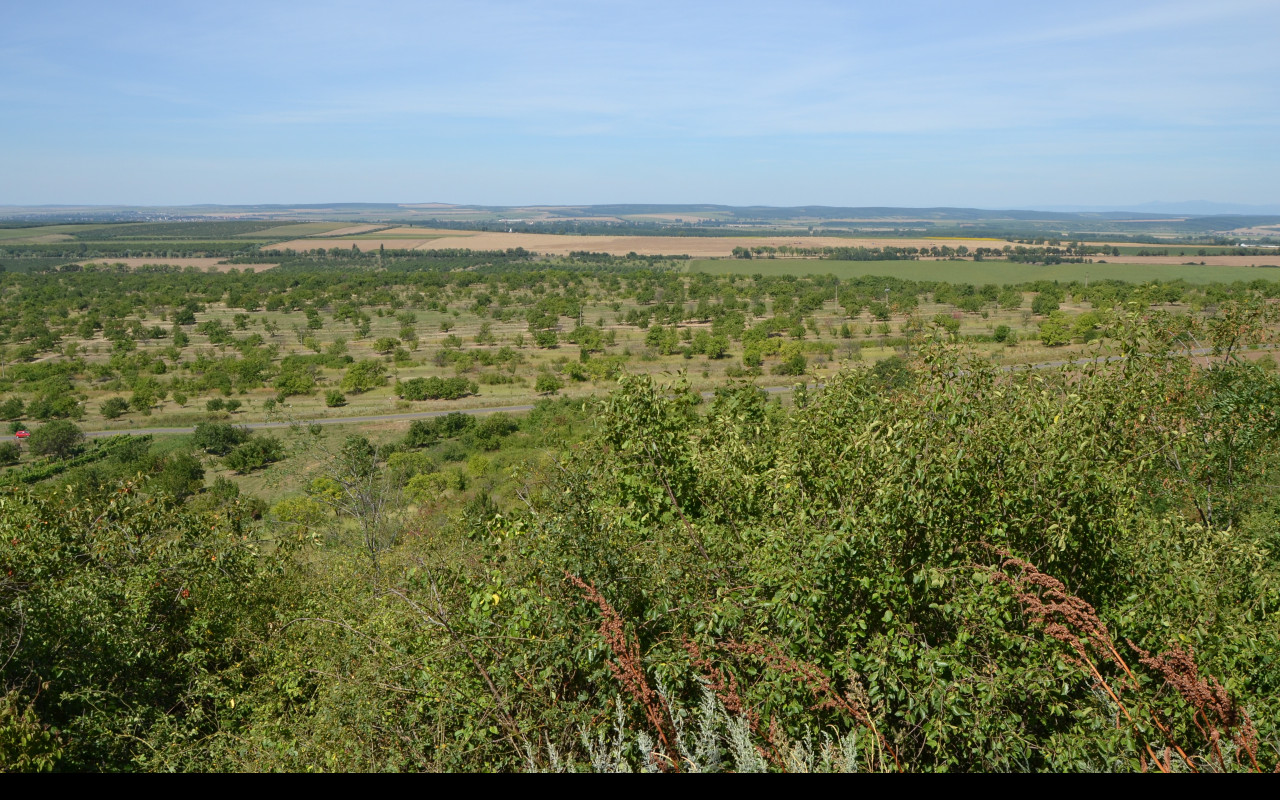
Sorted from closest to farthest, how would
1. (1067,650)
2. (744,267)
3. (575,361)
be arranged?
1. (1067,650)
2. (575,361)
3. (744,267)

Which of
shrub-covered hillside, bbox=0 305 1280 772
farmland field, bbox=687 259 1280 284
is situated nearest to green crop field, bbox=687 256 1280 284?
farmland field, bbox=687 259 1280 284

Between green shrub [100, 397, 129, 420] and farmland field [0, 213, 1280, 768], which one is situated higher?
farmland field [0, 213, 1280, 768]

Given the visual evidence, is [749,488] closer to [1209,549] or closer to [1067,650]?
[1067,650]

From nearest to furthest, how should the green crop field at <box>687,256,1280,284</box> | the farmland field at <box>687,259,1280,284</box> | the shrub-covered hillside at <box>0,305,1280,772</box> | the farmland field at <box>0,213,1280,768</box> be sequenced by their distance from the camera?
the shrub-covered hillside at <box>0,305,1280,772</box> → the farmland field at <box>0,213,1280,768</box> → the green crop field at <box>687,256,1280,284</box> → the farmland field at <box>687,259,1280,284</box>

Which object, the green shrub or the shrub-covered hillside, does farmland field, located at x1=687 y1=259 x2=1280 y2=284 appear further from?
the shrub-covered hillside

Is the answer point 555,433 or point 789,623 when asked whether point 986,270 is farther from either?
point 789,623

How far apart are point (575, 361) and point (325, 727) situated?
57.6 m

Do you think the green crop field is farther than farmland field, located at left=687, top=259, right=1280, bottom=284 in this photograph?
No

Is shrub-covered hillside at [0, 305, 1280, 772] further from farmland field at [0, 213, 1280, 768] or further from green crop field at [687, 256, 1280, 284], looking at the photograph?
green crop field at [687, 256, 1280, 284]

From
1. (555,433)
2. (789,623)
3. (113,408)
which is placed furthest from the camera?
(113,408)

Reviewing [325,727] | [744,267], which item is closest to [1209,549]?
[325,727]

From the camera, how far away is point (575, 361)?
211 feet

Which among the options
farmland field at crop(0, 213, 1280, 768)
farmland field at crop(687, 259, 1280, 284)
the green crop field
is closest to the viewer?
farmland field at crop(0, 213, 1280, 768)

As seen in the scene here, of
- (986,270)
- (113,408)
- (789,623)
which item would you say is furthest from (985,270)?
(789,623)
